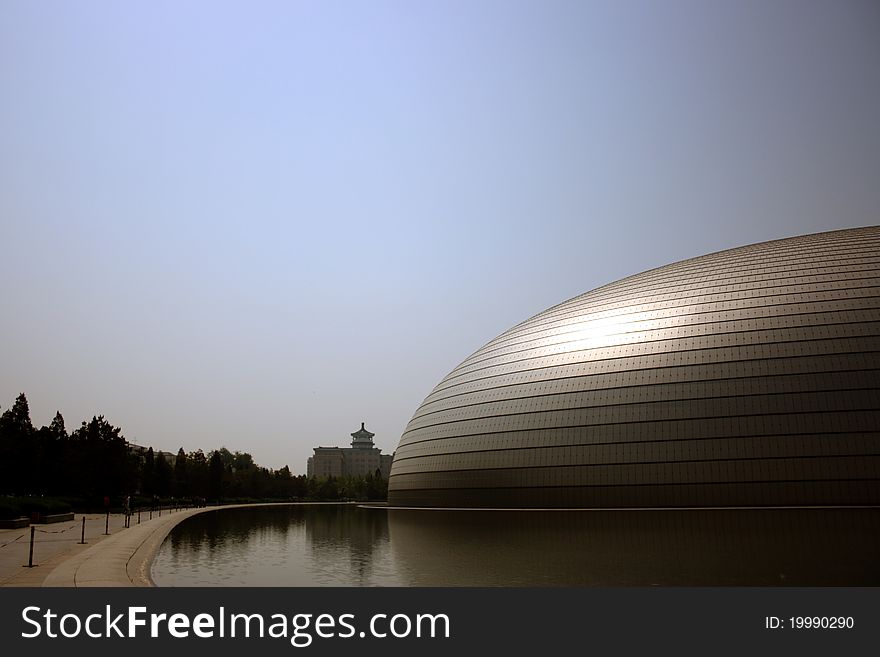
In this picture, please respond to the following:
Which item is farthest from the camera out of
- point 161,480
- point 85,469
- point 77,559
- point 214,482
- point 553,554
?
point 214,482

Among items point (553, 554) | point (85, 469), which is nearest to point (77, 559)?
point (553, 554)

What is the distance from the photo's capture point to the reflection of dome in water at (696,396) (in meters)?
27.4

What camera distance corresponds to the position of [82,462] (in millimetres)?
45219

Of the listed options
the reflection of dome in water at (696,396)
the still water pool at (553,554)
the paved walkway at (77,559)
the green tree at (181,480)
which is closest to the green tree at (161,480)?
the green tree at (181,480)

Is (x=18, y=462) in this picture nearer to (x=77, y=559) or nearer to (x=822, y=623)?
(x=77, y=559)

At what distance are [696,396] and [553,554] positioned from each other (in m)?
18.4

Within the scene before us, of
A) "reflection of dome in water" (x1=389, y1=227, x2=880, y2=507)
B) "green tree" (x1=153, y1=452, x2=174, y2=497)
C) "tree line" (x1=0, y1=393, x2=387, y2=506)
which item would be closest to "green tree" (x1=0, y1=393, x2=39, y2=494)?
"tree line" (x1=0, y1=393, x2=387, y2=506)

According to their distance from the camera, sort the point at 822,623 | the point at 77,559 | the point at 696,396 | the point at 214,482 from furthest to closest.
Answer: the point at 214,482
the point at 696,396
the point at 77,559
the point at 822,623

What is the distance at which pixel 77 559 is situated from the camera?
513 inches

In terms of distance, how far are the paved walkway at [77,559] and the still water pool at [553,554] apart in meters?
0.48

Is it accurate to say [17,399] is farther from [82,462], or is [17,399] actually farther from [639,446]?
[639,446]

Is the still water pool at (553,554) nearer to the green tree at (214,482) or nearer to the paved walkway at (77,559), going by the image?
the paved walkway at (77,559)

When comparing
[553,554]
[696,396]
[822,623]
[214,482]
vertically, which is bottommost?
[214,482]

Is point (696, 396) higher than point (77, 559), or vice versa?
point (696, 396)
